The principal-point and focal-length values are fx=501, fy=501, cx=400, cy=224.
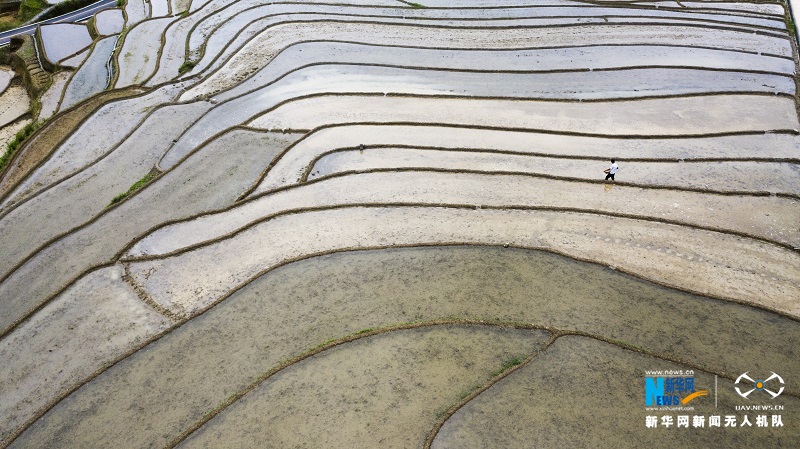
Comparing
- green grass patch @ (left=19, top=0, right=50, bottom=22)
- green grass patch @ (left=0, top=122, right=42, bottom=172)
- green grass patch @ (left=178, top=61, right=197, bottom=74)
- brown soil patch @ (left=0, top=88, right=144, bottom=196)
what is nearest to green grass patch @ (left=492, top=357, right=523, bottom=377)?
brown soil patch @ (left=0, top=88, right=144, bottom=196)

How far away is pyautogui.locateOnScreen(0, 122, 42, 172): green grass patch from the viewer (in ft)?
67.4

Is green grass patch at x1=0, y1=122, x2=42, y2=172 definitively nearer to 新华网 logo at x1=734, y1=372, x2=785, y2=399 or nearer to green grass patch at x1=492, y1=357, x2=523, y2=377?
green grass patch at x1=492, y1=357, x2=523, y2=377

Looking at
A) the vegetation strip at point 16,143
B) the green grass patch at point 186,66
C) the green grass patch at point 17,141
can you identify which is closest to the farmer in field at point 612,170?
the green grass patch at point 186,66

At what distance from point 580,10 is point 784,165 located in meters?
17.4

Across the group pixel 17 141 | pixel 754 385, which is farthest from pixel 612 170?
pixel 17 141

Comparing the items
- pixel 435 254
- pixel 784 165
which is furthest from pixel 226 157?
pixel 784 165

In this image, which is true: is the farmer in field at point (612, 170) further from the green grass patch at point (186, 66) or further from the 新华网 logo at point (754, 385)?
the green grass patch at point (186, 66)

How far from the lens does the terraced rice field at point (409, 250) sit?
1107cm

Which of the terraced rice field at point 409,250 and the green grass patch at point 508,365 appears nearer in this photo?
the terraced rice field at point 409,250

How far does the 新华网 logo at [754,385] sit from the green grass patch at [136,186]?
62.1 ft

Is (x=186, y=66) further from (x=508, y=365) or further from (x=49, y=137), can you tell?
(x=508, y=365)

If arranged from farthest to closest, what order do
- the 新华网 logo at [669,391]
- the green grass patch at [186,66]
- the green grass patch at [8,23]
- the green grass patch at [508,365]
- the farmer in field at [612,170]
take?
the green grass patch at [8,23] < the green grass patch at [186,66] < the farmer in field at [612,170] < the green grass patch at [508,365] < the 新华网 logo at [669,391]

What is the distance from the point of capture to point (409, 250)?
14867mm

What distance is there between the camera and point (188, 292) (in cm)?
1393
